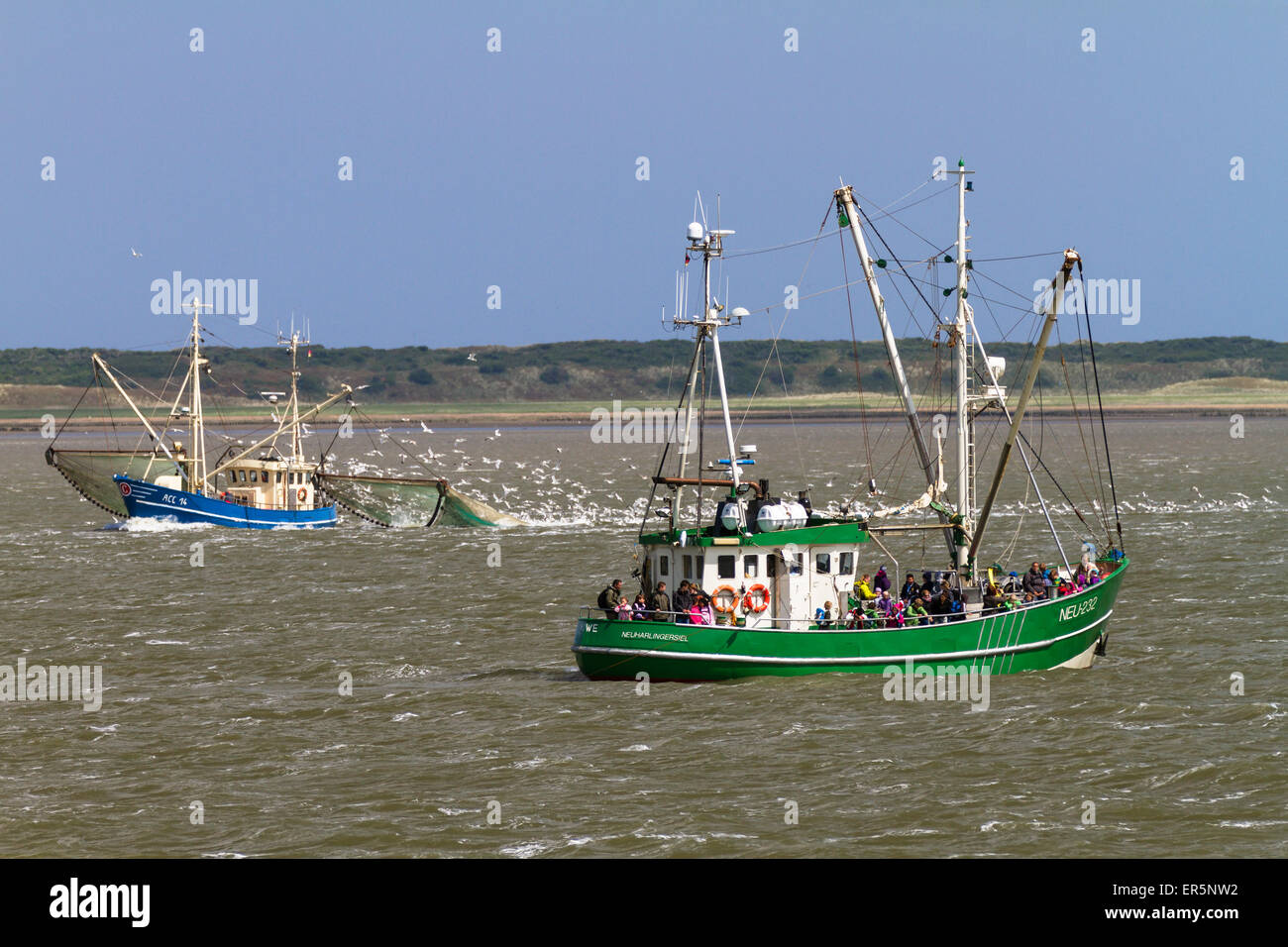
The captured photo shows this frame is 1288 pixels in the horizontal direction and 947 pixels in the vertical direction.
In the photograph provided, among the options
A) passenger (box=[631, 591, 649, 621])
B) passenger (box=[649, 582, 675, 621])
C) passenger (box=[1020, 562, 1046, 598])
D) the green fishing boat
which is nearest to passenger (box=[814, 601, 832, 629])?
the green fishing boat

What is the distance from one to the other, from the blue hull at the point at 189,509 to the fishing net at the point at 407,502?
117 inches

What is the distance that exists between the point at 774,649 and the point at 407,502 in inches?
1894

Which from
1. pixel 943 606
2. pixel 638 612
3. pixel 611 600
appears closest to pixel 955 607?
pixel 943 606

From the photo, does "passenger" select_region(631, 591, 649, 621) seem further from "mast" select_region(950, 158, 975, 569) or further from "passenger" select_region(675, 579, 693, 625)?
"mast" select_region(950, 158, 975, 569)

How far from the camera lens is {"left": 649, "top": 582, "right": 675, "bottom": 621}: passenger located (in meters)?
35.0

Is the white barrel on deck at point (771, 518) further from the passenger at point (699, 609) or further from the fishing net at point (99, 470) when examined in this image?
the fishing net at point (99, 470)

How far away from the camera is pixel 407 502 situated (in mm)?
80812

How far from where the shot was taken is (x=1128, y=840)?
24.1 meters

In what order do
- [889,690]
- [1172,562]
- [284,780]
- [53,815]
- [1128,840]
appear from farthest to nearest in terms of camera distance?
[1172,562] < [889,690] < [284,780] < [53,815] < [1128,840]

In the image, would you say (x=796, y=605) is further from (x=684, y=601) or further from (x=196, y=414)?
(x=196, y=414)
